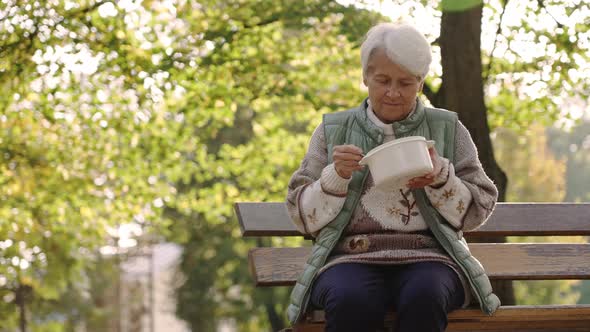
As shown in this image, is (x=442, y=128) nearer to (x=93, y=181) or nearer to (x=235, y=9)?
(x=235, y=9)

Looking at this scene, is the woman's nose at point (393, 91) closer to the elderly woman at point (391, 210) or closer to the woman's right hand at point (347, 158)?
the elderly woman at point (391, 210)

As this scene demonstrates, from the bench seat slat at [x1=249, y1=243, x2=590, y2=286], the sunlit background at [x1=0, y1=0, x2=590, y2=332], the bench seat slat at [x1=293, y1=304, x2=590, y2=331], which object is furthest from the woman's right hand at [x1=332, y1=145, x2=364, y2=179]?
the sunlit background at [x1=0, y1=0, x2=590, y2=332]

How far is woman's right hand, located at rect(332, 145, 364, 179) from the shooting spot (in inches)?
154

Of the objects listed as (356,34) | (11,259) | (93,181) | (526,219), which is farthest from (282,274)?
(11,259)

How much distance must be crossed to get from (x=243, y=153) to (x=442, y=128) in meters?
10.0

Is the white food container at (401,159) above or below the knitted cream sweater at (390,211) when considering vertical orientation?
above

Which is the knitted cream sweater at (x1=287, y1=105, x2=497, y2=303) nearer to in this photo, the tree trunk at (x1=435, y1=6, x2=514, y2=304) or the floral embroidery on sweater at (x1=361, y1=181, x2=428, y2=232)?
the floral embroidery on sweater at (x1=361, y1=181, x2=428, y2=232)

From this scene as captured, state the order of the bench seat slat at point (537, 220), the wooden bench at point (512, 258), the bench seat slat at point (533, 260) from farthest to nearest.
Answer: the bench seat slat at point (537, 220), the bench seat slat at point (533, 260), the wooden bench at point (512, 258)

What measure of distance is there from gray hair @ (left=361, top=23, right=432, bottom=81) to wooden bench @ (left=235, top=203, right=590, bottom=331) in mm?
924

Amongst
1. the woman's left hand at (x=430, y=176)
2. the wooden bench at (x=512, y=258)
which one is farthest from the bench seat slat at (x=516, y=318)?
the woman's left hand at (x=430, y=176)

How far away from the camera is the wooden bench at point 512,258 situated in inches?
170

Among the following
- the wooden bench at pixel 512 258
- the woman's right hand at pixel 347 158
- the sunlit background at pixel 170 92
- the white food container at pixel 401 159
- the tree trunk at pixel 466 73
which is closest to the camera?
the white food container at pixel 401 159

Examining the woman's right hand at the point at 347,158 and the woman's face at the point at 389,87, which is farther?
the woman's face at the point at 389,87

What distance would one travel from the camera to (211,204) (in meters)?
14.2
